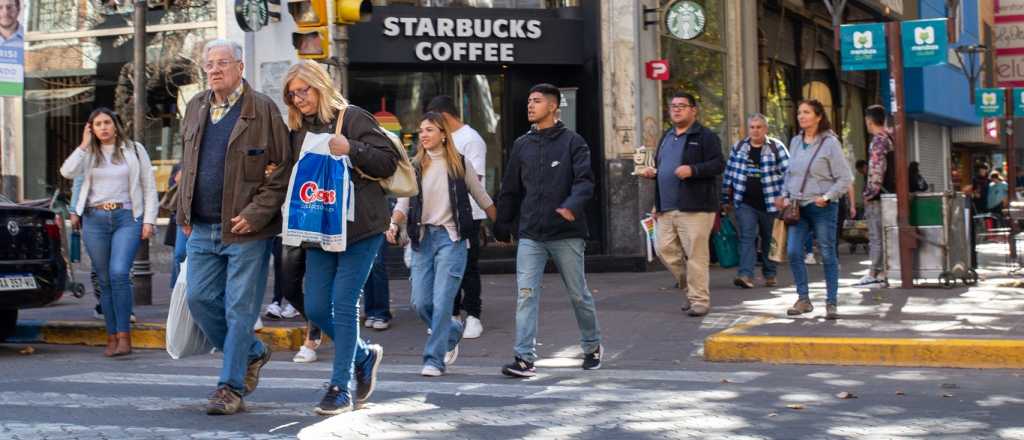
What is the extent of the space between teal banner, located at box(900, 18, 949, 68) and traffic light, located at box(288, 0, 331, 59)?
6.56 m

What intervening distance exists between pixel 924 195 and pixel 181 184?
8959 millimetres

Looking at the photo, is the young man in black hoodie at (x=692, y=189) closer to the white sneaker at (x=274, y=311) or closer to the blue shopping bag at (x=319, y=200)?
the white sneaker at (x=274, y=311)

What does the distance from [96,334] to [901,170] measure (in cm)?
766

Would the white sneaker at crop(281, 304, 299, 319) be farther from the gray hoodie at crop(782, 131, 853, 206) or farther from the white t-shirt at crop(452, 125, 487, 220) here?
the gray hoodie at crop(782, 131, 853, 206)

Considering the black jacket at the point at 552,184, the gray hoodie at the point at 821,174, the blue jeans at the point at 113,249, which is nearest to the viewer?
the black jacket at the point at 552,184

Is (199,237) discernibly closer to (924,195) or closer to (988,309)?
(988,309)

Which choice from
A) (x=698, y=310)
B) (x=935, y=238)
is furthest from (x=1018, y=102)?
(x=698, y=310)

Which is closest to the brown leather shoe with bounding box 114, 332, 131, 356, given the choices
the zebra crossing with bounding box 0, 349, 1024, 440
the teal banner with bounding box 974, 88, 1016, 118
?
the zebra crossing with bounding box 0, 349, 1024, 440

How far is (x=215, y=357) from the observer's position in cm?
993

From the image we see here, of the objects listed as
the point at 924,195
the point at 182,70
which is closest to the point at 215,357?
the point at 924,195

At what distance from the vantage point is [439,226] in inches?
339

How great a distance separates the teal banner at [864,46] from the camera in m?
14.0

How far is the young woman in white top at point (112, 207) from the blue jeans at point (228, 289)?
314 centimetres

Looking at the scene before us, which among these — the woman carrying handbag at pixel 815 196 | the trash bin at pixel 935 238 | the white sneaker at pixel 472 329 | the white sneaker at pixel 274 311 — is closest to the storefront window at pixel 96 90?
the white sneaker at pixel 274 311
